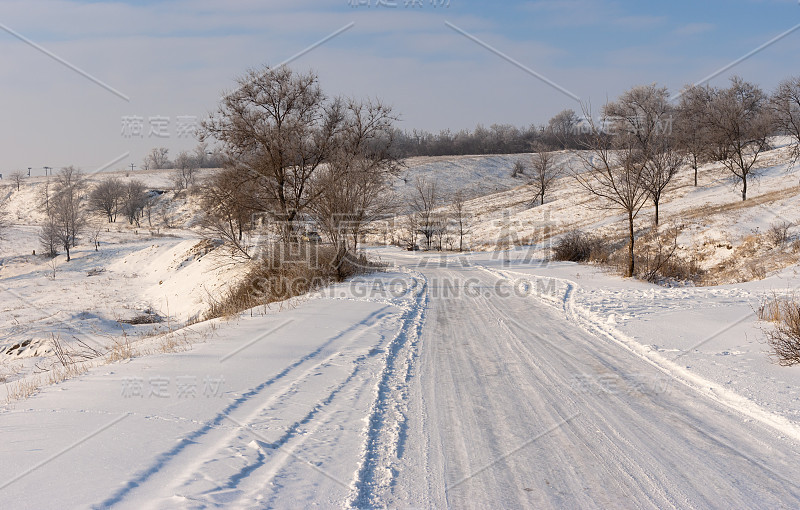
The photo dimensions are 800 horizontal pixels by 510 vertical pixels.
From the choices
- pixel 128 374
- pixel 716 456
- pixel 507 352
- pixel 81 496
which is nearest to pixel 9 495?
pixel 81 496

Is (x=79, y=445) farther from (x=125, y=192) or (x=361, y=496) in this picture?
(x=125, y=192)

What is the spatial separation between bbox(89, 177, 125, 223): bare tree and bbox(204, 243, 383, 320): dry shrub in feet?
252

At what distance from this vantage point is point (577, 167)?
9031 centimetres

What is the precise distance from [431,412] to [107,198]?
9233 cm

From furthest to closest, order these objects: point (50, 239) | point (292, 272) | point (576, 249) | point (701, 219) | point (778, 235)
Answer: point (50, 239) → point (701, 219) → point (576, 249) → point (778, 235) → point (292, 272)

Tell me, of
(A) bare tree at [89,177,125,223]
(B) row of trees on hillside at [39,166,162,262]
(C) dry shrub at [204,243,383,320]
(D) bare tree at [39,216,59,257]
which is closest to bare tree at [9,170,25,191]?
(B) row of trees on hillside at [39,166,162,262]

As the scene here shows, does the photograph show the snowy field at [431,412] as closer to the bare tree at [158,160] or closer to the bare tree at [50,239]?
the bare tree at [50,239]

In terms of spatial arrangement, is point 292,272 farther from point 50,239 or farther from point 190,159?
point 190,159

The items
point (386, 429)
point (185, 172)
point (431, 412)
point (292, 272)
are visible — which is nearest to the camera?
point (386, 429)

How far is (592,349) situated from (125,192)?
94.1m

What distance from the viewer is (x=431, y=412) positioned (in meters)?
5.61

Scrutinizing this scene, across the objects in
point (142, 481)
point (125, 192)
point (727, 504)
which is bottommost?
point (727, 504)

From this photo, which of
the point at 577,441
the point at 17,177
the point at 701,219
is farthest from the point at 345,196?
the point at 17,177

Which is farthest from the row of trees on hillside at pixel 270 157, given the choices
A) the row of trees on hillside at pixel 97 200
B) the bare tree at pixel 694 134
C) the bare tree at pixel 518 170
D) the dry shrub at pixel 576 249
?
the bare tree at pixel 518 170
